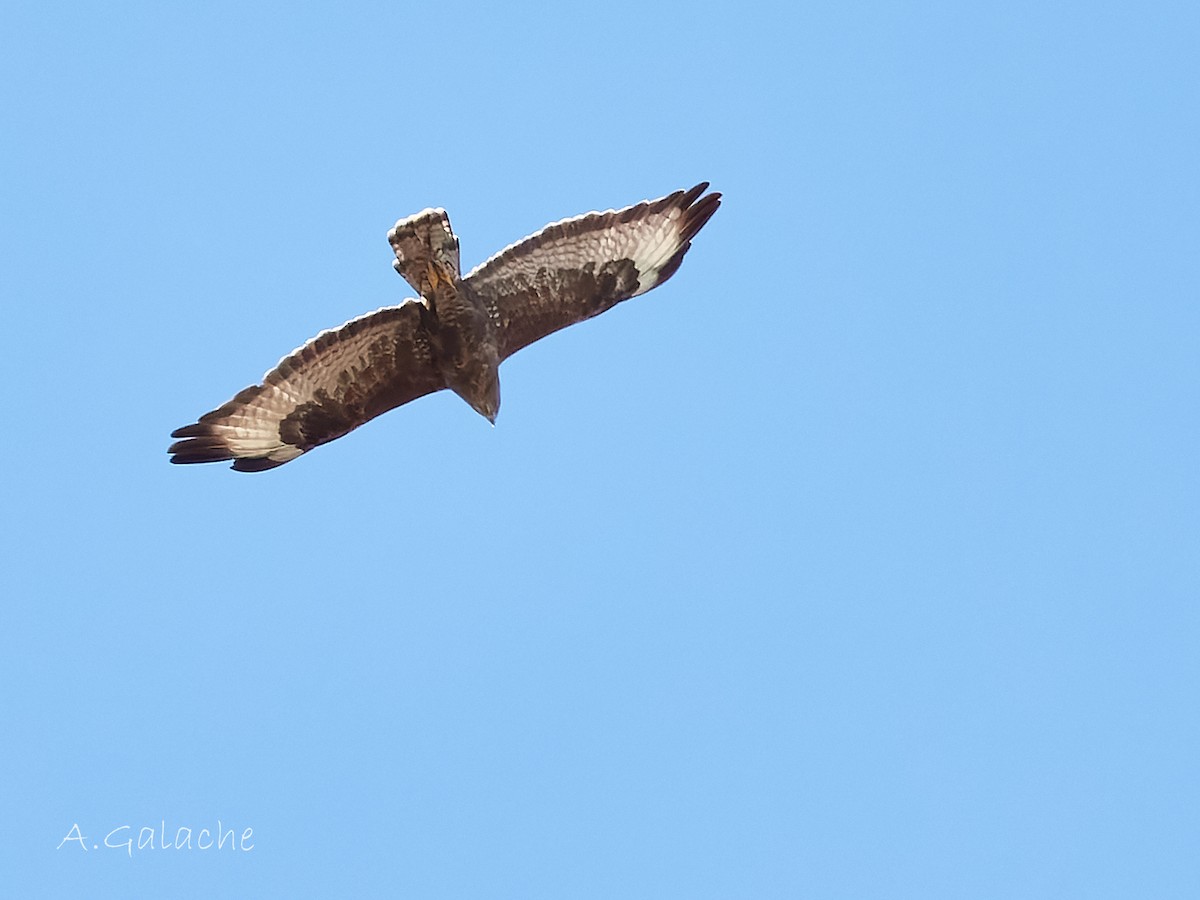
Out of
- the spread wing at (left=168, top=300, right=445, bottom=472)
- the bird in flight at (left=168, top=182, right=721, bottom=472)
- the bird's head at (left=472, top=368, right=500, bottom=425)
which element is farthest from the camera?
the bird's head at (left=472, top=368, right=500, bottom=425)

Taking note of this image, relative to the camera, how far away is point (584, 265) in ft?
33.8

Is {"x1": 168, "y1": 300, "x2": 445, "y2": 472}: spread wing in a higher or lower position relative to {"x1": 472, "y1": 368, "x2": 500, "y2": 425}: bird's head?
higher

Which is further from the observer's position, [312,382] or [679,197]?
[679,197]

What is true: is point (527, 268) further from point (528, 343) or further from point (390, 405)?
point (390, 405)

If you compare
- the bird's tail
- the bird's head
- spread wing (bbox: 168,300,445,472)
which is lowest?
the bird's head

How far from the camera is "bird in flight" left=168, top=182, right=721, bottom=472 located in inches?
384

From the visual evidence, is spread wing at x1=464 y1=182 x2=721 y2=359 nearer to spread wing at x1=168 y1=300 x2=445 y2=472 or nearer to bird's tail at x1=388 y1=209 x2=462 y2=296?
bird's tail at x1=388 y1=209 x2=462 y2=296

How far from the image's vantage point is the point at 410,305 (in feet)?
32.3

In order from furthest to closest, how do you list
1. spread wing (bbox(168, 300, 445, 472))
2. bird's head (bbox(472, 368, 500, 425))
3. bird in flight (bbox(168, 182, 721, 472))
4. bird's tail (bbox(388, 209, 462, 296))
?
bird's head (bbox(472, 368, 500, 425)) < spread wing (bbox(168, 300, 445, 472)) < bird in flight (bbox(168, 182, 721, 472)) < bird's tail (bbox(388, 209, 462, 296))

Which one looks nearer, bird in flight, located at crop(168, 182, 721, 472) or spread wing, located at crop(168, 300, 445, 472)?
bird in flight, located at crop(168, 182, 721, 472)

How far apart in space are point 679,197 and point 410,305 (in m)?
2.18

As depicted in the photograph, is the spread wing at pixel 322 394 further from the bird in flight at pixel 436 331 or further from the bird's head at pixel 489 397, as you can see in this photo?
the bird's head at pixel 489 397

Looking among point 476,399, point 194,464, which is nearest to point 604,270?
point 476,399

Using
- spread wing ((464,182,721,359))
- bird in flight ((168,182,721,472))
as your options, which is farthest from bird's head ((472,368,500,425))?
spread wing ((464,182,721,359))
